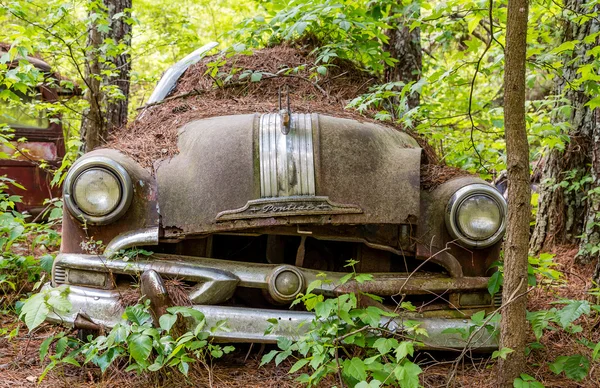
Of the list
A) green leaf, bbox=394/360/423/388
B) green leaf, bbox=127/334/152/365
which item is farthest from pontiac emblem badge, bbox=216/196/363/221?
green leaf, bbox=394/360/423/388

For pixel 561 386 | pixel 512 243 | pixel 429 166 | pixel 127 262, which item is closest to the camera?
pixel 512 243

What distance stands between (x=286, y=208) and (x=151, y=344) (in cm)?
88

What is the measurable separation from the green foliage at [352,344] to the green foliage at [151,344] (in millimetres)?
328

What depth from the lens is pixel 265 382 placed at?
2.79m

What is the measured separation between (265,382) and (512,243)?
1281mm

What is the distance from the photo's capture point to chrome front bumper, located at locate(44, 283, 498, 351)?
2.80m

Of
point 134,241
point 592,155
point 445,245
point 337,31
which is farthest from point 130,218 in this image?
point 592,155

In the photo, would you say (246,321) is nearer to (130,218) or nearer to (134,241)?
(134,241)

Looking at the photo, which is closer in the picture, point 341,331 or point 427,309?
point 341,331

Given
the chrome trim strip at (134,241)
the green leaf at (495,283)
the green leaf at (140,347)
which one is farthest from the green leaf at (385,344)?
the chrome trim strip at (134,241)

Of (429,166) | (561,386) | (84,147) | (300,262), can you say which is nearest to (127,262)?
(300,262)

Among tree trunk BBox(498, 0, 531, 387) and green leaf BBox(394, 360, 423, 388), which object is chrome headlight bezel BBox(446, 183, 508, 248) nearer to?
tree trunk BBox(498, 0, 531, 387)

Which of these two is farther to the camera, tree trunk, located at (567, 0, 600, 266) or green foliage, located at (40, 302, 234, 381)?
tree trunk, located at (567, 0, 600, 266)

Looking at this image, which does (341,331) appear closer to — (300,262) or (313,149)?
(300,262)
